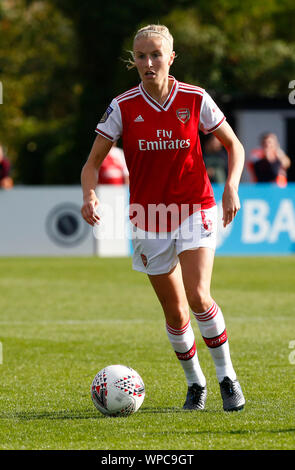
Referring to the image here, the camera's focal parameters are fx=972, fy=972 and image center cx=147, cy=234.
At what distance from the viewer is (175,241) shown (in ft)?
19.9

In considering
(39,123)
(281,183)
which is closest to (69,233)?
(281,183)

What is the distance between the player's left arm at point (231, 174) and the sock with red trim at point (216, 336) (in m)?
0.57

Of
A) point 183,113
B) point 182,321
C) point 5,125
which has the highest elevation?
point 183,113

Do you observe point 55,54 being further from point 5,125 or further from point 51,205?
point 51,205

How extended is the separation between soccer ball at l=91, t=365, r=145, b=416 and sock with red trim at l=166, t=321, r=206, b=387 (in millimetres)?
344

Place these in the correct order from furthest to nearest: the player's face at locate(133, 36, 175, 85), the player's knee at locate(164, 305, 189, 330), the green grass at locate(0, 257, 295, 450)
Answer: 1. the player's knee at locate(164, 305, 189, 330)
2. the player's face at locate(133, 36, 175, 85)
3. the green grass at locate(0, 257, 295, 450)

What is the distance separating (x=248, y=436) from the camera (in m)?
5.16

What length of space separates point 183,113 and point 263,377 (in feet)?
7.46

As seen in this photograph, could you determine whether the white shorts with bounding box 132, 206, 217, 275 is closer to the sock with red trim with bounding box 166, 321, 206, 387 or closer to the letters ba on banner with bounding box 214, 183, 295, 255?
the sock with red trim with bounding box 166, 321, 206, 387

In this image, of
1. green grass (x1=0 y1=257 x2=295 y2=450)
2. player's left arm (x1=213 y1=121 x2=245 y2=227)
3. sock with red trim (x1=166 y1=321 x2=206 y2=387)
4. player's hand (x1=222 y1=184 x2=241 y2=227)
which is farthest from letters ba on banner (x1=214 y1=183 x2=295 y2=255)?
player's hand (x1=222 y1=184 x2=241 y2=227)

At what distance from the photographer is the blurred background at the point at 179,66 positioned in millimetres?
32094

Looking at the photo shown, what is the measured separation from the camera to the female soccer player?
5.93 m

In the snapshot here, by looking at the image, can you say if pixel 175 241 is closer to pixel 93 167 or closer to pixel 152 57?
pixel 93 167

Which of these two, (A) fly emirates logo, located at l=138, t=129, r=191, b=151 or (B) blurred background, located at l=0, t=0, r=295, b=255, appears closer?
(A) fly emirates logo, located at l=138, t=129, r=191, b=151
